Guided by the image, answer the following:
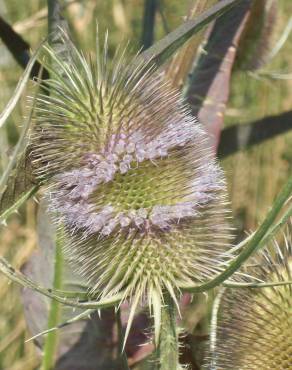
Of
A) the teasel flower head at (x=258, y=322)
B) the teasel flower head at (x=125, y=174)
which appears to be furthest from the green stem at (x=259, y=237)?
the teasel flower head at (x=258, y=322)

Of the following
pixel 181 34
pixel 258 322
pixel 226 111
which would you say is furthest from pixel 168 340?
pixel 226 111

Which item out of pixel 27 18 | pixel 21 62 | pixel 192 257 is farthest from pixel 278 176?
pixel 192 257

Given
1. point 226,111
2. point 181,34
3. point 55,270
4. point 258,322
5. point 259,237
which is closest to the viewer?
point 259,237

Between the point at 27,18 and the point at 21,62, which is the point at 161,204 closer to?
the point at 21,62

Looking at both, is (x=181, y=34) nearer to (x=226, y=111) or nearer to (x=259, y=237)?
(x=259, y=237)

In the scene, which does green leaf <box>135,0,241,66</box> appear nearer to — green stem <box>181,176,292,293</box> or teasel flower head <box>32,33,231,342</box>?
teasel flower head <box>32,33,231,342</box>
